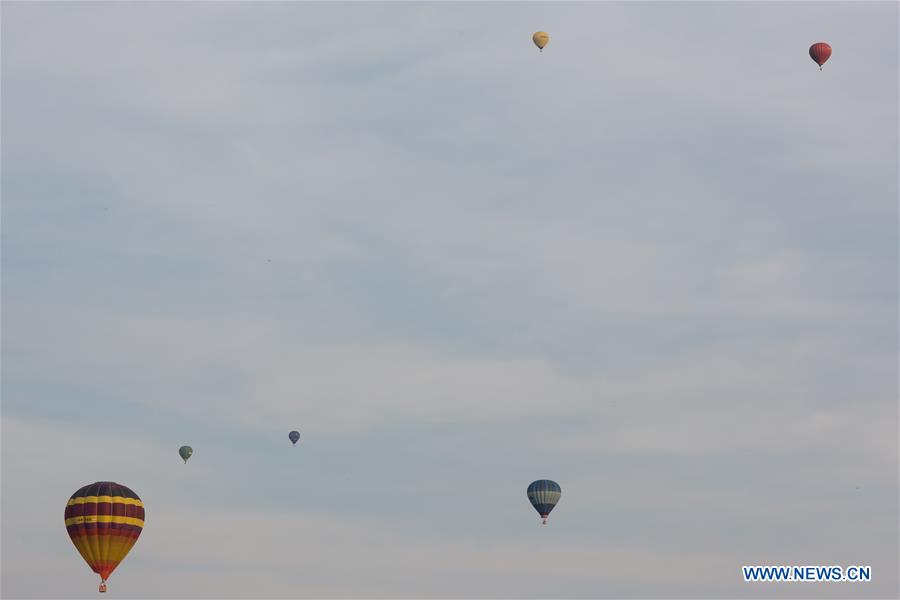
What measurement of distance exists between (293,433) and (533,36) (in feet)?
147

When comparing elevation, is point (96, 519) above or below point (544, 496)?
below

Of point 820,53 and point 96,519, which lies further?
point 820,53

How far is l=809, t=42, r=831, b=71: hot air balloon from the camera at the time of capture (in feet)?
462

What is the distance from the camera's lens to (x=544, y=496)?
145000mm

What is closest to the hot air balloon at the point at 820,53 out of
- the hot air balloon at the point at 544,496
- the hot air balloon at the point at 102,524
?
the hot air balloon at the point at 544,496

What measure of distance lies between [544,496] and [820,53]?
43880 mm

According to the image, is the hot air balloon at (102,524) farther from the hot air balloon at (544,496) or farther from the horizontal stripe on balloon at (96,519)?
the hot air balloon at (544,496)

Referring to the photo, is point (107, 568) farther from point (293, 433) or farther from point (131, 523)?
point (293, 433)

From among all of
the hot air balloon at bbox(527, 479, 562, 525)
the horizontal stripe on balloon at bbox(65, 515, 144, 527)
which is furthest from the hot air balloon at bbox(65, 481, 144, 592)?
the hot air balloon at bbox(527, 479, 562, 525)

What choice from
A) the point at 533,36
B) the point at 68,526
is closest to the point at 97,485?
the point at 68,526

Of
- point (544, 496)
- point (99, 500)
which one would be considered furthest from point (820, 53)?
point (99, 500)

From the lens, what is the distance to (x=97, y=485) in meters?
121

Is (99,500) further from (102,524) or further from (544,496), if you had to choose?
(544,496)

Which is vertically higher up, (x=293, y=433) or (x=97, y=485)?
(x=293, y=433)
